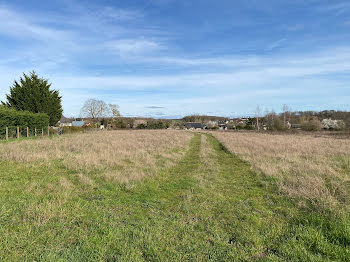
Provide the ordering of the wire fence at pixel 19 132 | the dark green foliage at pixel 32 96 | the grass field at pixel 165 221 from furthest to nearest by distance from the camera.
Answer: the dark green foliage at pixel 32 96 < the wire fence at pixel 19 132 < the grass field at pixel 165 221

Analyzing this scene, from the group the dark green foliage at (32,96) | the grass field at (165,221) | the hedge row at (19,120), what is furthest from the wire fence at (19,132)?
the grass field at (165,221)

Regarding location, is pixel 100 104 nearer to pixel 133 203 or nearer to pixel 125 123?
pixel 125 123

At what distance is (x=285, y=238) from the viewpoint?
3695 millimetres

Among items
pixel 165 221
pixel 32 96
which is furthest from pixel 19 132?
pixel 165 221

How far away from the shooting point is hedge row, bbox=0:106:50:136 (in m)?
22.0

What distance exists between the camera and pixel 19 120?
2517cm

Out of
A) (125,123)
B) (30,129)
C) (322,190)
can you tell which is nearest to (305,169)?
(322,190)

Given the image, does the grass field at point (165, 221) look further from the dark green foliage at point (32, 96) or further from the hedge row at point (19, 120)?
the dark green foliage at point (32, 96)

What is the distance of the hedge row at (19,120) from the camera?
22031 mm

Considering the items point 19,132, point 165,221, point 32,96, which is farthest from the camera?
point 32,96

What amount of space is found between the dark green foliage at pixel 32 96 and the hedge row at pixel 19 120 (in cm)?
372

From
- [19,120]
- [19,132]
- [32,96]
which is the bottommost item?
[19,132]

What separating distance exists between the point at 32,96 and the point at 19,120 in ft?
35.0

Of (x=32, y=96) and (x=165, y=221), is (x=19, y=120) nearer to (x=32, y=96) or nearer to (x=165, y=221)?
(x=32, y=96)
